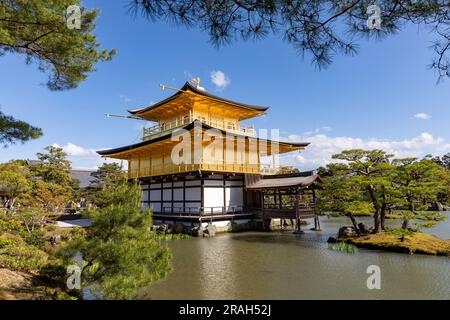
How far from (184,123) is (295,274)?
15.0 meters

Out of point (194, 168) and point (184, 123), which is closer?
point (194, 168)

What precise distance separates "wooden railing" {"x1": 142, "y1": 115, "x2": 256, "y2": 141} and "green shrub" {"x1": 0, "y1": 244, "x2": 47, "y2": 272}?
13.2m

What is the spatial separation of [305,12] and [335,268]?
24.5ft

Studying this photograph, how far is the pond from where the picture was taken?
6.56 meters

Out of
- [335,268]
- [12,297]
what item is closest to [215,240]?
[335,268]

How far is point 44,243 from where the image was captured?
11.7 m

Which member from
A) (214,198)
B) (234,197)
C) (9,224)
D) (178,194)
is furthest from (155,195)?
(9,224)

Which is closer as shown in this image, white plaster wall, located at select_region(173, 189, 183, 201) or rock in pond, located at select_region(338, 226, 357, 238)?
rock in pond, located at select_region(338, 226, 357, 238)

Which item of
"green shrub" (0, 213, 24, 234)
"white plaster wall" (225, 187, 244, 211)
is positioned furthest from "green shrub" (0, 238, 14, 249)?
"white plaster wall" (225, 187, 244, 211)

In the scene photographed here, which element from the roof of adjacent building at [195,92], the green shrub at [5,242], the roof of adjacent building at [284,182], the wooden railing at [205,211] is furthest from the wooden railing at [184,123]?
the green shrub at [5,242]

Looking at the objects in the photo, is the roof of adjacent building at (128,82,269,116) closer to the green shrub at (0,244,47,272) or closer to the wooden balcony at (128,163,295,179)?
the wooden balcony at (128,163,295,179)

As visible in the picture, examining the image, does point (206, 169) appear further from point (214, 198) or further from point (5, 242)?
point (5, 242)

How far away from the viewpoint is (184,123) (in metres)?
20.8

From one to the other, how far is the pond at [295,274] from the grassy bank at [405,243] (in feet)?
1.90
